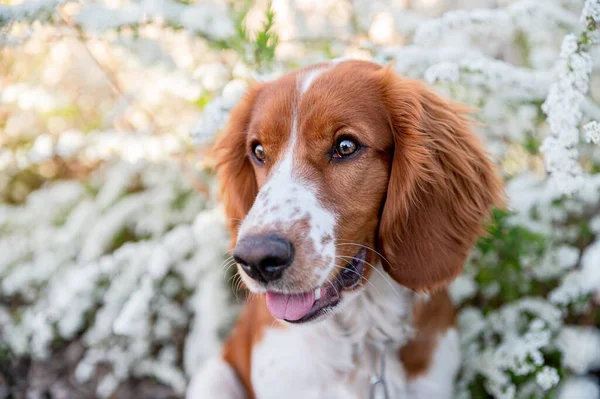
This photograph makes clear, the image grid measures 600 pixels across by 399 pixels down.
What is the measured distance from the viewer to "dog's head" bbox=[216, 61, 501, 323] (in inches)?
69.5

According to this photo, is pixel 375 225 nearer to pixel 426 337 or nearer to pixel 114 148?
pixel 426 337

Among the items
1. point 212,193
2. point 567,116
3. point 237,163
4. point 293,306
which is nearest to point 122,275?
point 212,193

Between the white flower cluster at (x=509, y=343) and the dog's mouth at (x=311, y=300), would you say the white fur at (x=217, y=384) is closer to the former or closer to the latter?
the dog's mouth at (x=311, y=300)

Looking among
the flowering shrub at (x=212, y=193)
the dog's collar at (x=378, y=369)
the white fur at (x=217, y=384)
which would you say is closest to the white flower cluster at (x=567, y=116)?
the flowering shrub at (x=212, y=193)

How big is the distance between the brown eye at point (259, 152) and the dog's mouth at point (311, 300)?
535mm

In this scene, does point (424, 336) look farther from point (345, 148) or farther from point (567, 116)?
point (567, 116)

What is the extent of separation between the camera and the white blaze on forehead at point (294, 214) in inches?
65.7

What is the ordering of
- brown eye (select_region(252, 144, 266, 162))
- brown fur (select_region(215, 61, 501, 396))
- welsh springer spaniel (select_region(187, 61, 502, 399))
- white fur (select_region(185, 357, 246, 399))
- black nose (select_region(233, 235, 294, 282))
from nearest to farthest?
black nose (select_region(233, 235, 294, 282)) < welsh springer spaniel (select_region(187, 61, 502, 399)) < brown fur (select_region(215, 61, 501, 396)) < brown eye (select_region(252, 144, 266, 162)) < white fur (select_region(185, 357, 246, 399))

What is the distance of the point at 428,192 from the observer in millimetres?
1930

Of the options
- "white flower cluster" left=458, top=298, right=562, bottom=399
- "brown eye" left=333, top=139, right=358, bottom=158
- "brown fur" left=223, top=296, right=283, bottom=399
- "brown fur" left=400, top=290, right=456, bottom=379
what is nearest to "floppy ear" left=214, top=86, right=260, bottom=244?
"brown fur" left=223, top=296, right=283, bottom=399

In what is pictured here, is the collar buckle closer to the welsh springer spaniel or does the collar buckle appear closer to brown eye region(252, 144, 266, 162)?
the welsh springer spaniel

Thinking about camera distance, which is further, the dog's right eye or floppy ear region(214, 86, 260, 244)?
floppy ear region(214, 86, 260, 244)

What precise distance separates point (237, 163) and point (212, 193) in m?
1.04

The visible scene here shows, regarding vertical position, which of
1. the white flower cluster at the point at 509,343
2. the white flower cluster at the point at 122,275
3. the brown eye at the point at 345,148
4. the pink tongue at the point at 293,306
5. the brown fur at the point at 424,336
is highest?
the brown eye at the point at 345,148
